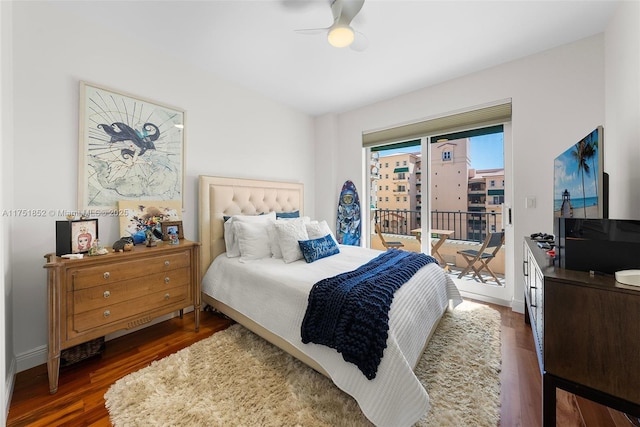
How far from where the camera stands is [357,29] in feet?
6.95

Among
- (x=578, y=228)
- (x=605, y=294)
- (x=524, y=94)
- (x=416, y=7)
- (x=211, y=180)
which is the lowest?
(x=605, y=294)

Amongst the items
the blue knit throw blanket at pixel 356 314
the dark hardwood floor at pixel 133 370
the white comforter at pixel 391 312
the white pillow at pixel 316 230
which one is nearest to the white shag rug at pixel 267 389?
the dark hardwood floor at pixel 133 370

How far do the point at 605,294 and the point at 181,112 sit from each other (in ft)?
10.8

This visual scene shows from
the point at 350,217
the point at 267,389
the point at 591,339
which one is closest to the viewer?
the point at 591,339

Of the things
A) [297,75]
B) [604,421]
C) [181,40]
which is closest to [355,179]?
[297,75]

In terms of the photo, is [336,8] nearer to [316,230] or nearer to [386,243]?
[316,230]

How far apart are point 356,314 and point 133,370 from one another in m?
1.63

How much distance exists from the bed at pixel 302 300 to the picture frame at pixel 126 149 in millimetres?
368

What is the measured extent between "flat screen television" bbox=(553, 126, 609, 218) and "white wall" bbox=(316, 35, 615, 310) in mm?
825

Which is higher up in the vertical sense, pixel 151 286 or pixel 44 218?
pixel 44 218

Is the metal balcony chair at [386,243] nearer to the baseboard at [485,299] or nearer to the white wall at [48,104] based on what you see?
the baseboard at [485,299]

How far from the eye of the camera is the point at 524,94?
2.57 metres

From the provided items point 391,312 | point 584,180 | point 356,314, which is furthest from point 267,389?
point 584,180

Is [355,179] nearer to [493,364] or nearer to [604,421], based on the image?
[493,364]
